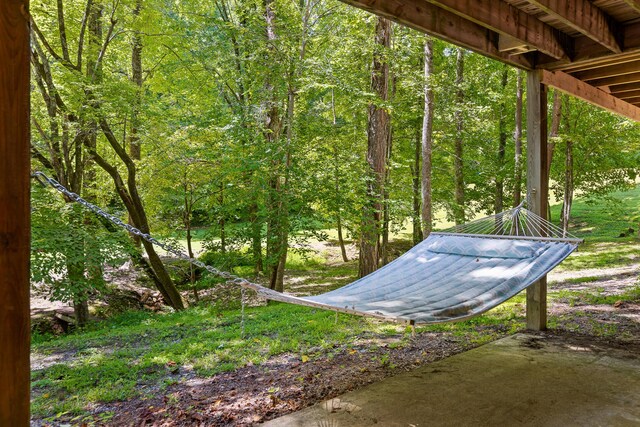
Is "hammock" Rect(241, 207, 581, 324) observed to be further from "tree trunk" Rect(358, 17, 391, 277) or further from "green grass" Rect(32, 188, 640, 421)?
"tree trunk" Rect(358, 17, 391, 277)

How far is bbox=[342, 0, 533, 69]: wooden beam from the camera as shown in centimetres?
223

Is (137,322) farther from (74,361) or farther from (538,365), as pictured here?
(538,365)

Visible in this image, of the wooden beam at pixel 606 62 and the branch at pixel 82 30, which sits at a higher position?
the branch at pixel 82 30

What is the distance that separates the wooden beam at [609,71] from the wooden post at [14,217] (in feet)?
12.9

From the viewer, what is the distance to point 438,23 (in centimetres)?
259

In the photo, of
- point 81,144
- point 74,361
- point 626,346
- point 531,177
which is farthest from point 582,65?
point 81,144

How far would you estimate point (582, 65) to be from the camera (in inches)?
137

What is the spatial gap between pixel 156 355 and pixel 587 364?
9.40 ft

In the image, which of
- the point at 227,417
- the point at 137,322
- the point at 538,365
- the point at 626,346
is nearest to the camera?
the point at 227,417

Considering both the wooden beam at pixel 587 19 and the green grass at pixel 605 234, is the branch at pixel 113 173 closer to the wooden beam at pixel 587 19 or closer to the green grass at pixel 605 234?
the wooden beam at pixel 587 19

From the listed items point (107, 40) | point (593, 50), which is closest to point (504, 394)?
point (593, 50)

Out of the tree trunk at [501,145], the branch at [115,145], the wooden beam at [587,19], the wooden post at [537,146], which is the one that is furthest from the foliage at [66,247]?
the tree trunk at [501,145]

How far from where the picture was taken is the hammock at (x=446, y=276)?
216cm

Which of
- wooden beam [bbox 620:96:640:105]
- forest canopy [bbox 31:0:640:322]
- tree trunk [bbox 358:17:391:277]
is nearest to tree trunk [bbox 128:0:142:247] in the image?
forest canopy [bbox 31:0:640:322]
